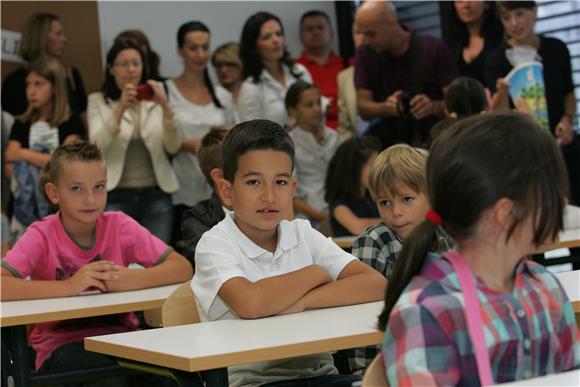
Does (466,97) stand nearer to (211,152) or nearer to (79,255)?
(211,152)

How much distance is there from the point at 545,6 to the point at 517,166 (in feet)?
18.9

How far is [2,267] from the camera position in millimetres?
3834

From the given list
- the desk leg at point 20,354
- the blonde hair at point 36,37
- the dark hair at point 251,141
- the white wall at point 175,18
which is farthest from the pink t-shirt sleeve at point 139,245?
the white wall at point 175,18

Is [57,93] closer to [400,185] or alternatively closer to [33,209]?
[33,209]

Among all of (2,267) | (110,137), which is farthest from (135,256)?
(110,137)

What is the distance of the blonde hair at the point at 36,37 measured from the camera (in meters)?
6.66

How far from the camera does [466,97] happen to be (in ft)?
18.4

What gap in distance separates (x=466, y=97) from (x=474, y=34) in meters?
1.00

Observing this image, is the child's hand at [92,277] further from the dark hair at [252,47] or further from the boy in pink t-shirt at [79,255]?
the dark hair at [252,47]

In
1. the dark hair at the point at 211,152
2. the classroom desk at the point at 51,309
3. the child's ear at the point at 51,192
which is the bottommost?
the classroom desk at the point at 51,309

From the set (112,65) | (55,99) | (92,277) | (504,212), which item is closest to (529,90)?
(112,65)

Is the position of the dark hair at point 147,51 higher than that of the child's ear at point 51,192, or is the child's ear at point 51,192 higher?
the dark hair at point 147,51

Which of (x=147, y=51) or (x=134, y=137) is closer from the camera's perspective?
(x=134, y=137)

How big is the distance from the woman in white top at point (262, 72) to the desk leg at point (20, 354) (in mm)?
3189
